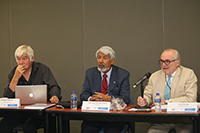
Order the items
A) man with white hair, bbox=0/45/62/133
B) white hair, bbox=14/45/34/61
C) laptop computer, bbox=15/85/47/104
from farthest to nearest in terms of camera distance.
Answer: white hair, bbox=14/45/34/61 → man with white hair, bbox=0/45/62/133 → laptop computer, bbox=15/85/47/104

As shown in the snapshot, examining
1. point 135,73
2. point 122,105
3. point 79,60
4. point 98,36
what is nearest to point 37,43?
point 79,60

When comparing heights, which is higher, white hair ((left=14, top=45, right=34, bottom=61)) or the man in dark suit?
white hair ((left=14, top=45, right=34, bottom=61))

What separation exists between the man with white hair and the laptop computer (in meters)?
0.17

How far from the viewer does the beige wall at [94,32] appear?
440 cm

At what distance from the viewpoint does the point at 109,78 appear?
10.7 ft

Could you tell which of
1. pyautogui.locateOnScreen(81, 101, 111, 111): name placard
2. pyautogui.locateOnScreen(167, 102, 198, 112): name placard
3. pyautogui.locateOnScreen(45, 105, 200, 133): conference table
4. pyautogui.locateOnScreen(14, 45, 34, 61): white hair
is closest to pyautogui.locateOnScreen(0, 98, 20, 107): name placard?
pyautogui.locateOnScreen(45, 105, 200, 133): conference table

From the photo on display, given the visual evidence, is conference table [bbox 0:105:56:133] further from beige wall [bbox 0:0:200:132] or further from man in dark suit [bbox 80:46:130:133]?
beige wall [bbox 0:0:200:132]

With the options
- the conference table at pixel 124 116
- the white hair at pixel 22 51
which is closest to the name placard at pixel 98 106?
the conference table at pixel 124 116

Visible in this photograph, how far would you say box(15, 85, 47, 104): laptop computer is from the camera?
9.44ft

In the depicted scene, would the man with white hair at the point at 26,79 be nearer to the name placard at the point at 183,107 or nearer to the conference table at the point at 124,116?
the conference table at the point at 124,116

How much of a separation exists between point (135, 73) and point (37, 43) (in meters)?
2.18

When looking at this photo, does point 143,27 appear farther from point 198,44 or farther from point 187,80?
point 187,80

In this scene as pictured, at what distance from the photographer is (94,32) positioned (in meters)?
4.74

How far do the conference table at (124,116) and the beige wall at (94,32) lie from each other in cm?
220
